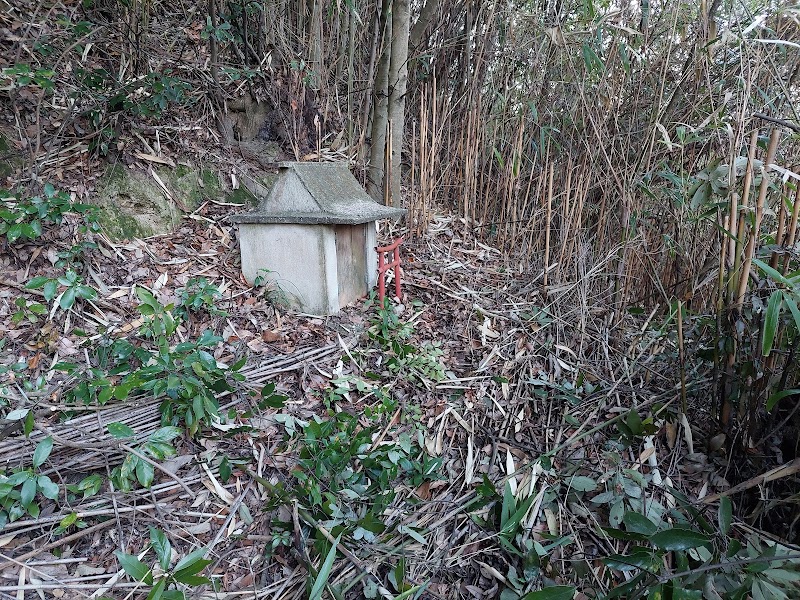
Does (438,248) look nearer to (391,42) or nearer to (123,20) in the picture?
(391,42)

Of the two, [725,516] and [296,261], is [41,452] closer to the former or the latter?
[296,261]

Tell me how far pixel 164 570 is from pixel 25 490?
0.44 metres

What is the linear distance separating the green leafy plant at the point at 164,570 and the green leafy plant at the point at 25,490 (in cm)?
29

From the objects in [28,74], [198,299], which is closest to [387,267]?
[198,299]

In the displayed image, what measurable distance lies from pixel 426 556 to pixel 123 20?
10.8ft

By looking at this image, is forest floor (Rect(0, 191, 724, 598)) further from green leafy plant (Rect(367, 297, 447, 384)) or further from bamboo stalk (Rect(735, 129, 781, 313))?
bamboo stalk (Rect(735, 129, 781, 313))

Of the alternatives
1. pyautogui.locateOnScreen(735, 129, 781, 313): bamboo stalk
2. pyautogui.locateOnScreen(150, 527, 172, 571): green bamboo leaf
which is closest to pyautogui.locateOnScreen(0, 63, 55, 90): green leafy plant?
pyautogui.locateOnScreen(150, 527, 172, 571): green bamboo leaf

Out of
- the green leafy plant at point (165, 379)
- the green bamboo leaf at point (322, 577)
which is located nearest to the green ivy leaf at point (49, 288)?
the green leafy plant at point (165, 379)

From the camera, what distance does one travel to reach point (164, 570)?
118 centimetres

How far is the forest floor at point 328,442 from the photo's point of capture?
1373mm

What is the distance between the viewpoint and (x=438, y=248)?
2.99 m

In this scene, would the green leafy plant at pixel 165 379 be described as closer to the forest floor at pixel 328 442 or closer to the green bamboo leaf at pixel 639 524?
the forest floor at pixel 328 442

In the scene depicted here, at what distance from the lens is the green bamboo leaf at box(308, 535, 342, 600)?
125 centimetres

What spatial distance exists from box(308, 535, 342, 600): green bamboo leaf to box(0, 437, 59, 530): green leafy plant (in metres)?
0.73
